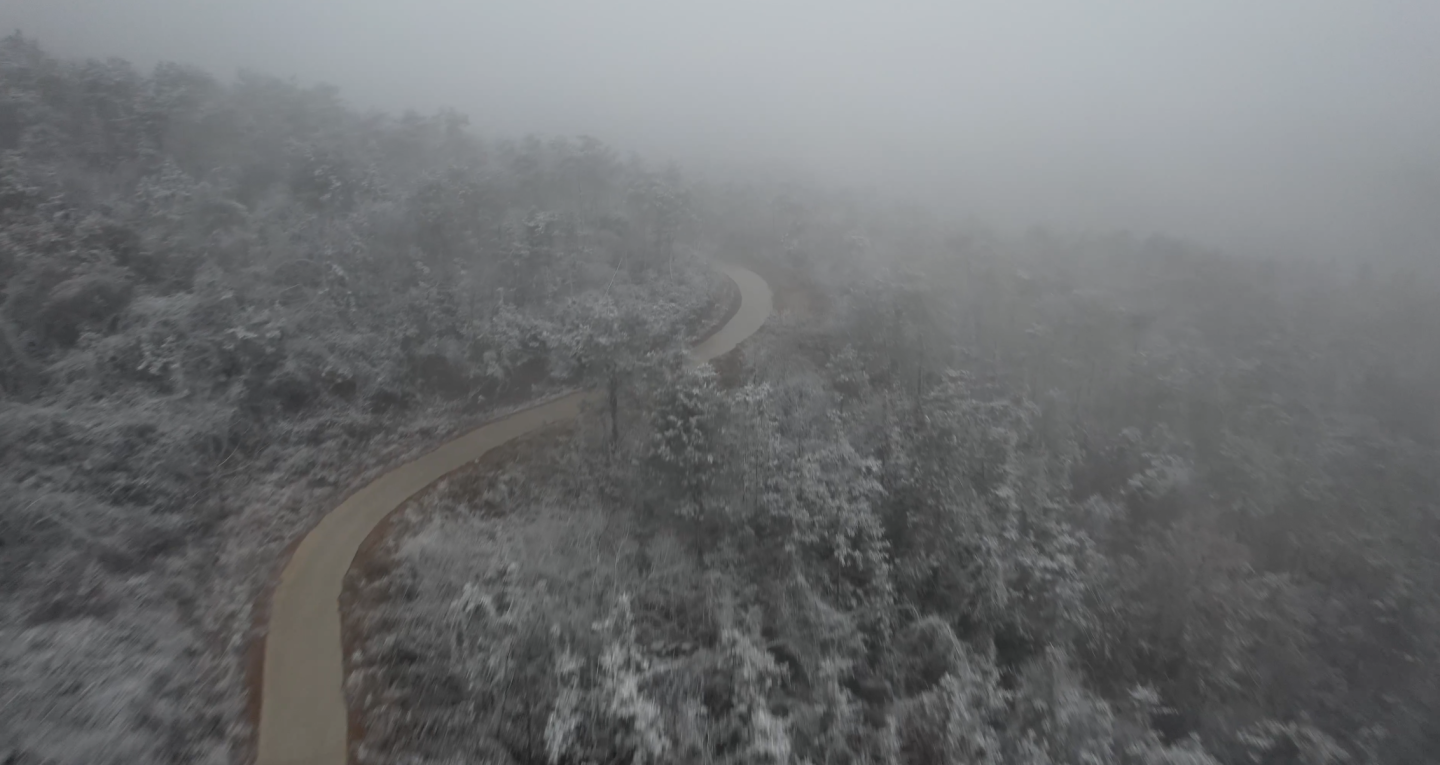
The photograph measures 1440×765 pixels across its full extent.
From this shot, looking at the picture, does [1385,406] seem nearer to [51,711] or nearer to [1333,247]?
[1333,247]

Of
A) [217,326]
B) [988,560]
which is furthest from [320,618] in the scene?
[988,560]

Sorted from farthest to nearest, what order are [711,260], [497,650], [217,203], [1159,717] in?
[711,260] < [217,203] < [1159,717] < [497,650]

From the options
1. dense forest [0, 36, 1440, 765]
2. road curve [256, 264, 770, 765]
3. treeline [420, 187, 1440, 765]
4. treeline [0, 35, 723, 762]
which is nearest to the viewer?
road curve [256, 264, 770, 765]

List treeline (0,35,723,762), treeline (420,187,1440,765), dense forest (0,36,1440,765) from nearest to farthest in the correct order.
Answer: treeline (0,35,723,762) → dense forest (0,36,1440,765) → treeline (420,187,1440,765)

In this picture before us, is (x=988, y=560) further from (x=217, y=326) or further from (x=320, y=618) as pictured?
(x=217, y=326)

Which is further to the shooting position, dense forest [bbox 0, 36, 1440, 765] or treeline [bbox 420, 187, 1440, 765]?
treeline [bbox 420, 187, 1440, 765]

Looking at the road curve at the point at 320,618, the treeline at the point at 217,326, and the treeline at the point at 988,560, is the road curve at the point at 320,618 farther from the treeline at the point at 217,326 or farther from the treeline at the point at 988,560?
the treeline at the point at 988,560

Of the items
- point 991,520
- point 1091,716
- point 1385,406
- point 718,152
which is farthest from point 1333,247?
point 1091,716

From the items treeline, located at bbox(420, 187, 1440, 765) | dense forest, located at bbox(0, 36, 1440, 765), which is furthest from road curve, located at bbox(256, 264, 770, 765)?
→ treeline, located at bbox(420, 187, 1440, 765)

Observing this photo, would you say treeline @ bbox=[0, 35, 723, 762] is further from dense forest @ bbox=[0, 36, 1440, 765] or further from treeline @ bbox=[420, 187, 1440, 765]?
treeline @ bbox=[420, 187, 1440, 765]
